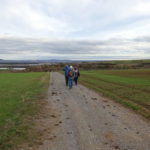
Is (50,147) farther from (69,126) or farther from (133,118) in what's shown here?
(133,118)

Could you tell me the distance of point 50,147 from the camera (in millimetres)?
4848

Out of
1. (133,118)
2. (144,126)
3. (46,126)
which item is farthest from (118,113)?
(46,126)

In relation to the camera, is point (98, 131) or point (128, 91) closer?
point (98, 131)

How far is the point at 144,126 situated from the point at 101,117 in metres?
1.69

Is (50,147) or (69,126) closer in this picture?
(50,147)

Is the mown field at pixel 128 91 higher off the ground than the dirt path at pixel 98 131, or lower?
lower

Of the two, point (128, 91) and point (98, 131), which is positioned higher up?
point (98, 131)

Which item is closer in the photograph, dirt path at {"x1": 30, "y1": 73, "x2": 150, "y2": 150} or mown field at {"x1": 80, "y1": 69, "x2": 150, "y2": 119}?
dirt path at {"x1": 30, "y1": 73, "x2": 150, "y2": 150}

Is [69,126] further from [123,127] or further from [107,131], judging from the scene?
[123,127]

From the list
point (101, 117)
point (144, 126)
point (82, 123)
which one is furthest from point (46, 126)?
point (144, 126)

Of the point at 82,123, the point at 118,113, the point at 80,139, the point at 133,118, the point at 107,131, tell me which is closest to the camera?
the point at 80,139

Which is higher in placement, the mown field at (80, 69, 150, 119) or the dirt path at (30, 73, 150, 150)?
the dirt path at (30, 73, 150, 150)

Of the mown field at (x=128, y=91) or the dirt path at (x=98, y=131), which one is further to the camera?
the mown field at (x=128, y=91)

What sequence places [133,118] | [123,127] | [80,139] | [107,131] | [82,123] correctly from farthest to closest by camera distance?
[133,118] < [82,123] < [123,127] < [107,131] < [80,139]
